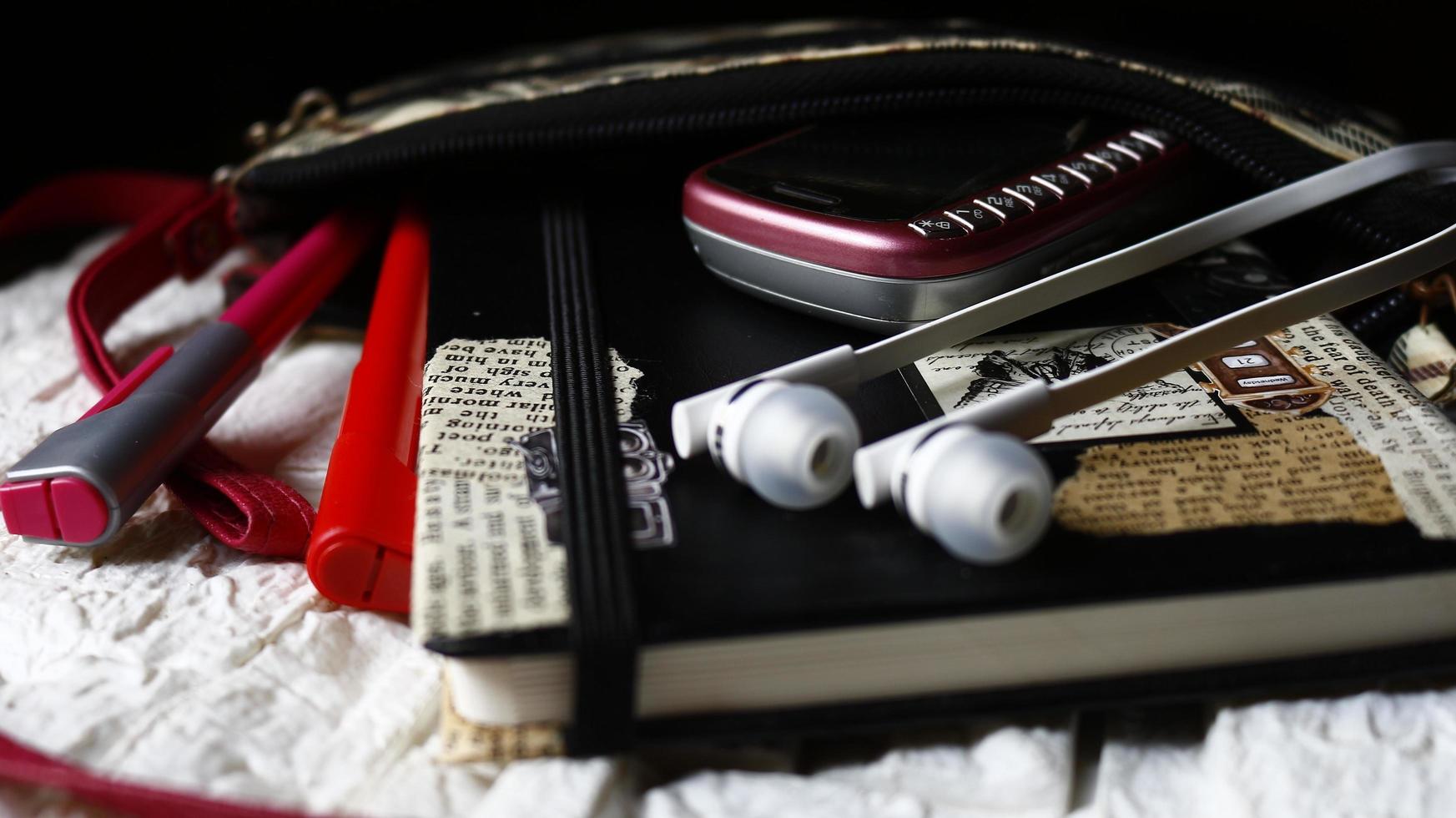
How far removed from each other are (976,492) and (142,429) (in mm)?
285

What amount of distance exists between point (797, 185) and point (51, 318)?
15.8 inches

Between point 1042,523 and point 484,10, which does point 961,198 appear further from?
point 484,10

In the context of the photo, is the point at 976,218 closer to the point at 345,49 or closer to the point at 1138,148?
the point at 1138,148

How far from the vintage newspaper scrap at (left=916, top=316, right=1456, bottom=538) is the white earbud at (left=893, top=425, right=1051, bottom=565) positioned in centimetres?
3

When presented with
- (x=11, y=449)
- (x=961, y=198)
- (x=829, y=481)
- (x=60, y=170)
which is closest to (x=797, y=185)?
(x=961, y=198)

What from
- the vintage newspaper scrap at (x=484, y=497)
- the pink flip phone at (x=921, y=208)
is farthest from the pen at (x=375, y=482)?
the pink flip phone at (x=921, y=208)

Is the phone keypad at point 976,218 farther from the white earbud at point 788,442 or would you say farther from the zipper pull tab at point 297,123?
the zipper pull tab at point 297,123

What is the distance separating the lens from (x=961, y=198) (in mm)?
438

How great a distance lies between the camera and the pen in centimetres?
36

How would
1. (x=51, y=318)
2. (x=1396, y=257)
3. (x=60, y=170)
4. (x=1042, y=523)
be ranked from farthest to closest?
(x=60, y=170)
(x=51, y=318)
(x=1396, y=257)
(x=1042, y=523)

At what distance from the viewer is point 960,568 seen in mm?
312

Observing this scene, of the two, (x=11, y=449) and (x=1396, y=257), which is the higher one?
(x=1396, y=257)

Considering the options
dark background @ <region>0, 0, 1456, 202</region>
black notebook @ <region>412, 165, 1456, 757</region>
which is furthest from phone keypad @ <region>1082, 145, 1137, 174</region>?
dark background @ <region>0, 0, 1456, 202</region>

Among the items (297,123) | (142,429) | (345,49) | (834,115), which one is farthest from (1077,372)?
(345,49)
